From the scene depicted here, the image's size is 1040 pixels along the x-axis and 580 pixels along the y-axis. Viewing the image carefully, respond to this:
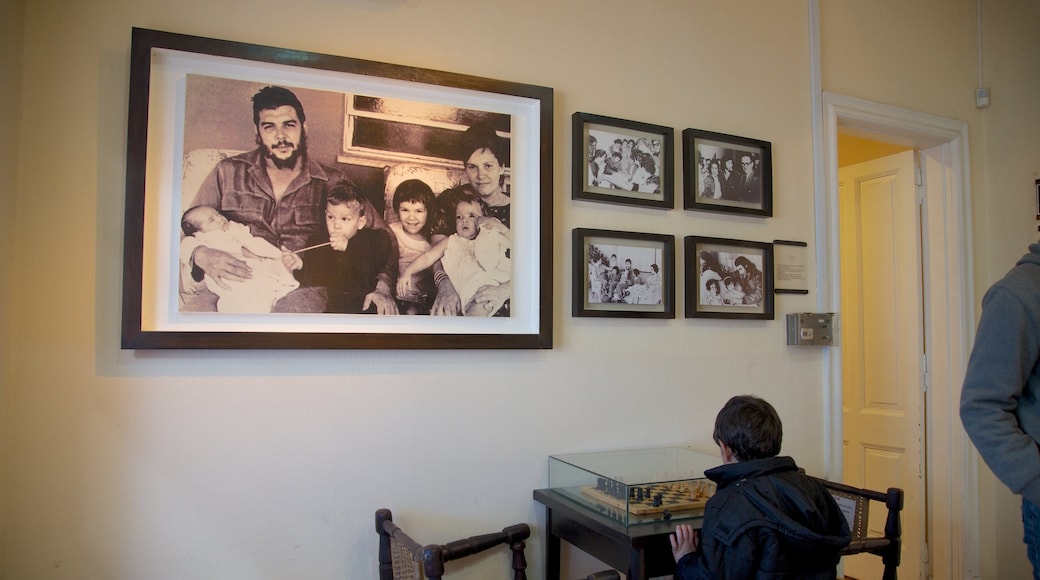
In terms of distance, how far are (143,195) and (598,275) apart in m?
1.55

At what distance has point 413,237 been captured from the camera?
7.77 ft

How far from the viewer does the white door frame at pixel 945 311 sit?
3.51m

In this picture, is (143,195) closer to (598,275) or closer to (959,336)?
(598,275)

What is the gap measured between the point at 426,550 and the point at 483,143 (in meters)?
1.39

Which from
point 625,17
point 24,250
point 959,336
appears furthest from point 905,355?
point 24,250

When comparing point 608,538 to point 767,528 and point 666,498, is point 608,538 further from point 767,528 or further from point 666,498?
point 767,528

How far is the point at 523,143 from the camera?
8.44 ft

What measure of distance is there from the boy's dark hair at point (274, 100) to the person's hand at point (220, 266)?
1.42 feet

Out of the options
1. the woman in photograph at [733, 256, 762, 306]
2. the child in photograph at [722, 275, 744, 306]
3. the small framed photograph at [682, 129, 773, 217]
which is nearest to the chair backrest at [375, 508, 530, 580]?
the child in photograph at [722, 275, 744, 306]

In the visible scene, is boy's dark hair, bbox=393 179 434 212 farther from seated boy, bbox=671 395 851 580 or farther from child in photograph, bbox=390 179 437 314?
seated boy, bbox=671 395 851 580

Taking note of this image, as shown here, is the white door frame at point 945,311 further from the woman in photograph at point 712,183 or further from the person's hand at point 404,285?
the person's hand at point 404,285

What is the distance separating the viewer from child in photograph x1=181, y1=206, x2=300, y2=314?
2.11 m

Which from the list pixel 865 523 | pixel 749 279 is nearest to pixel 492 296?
pixel 749 279

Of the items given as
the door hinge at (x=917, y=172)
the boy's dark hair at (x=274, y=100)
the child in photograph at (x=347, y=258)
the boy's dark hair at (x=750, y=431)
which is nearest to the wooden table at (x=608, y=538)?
the boy's dark hair at (x=750, y=431)
